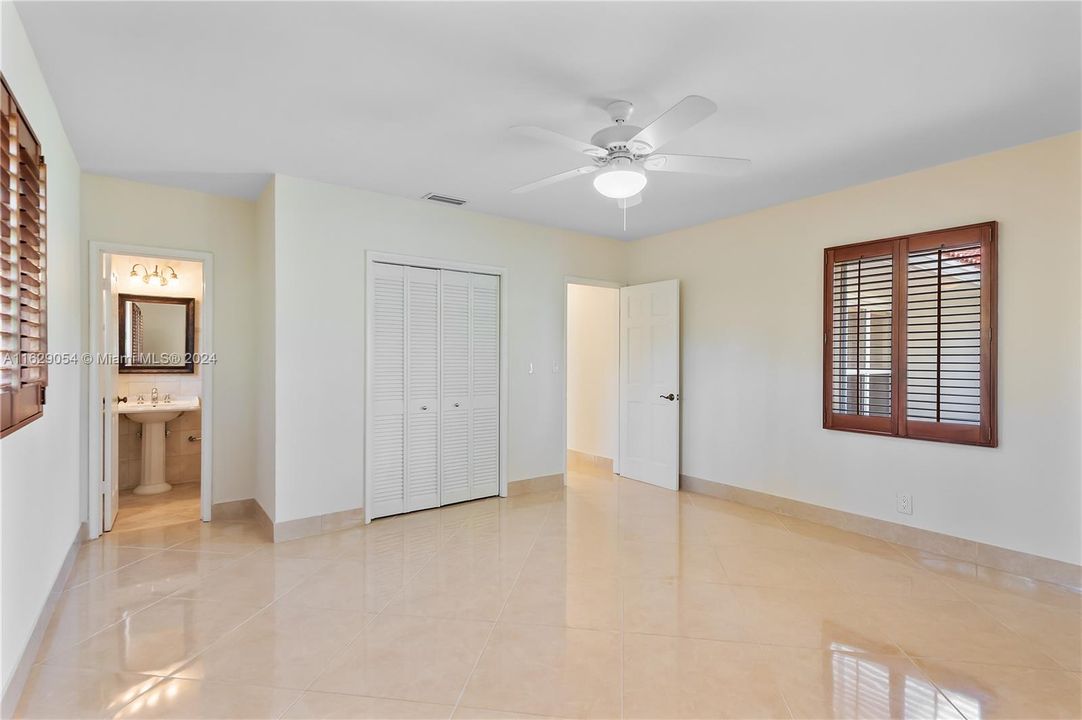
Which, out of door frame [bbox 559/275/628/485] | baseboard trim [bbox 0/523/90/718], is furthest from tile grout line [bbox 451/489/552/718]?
baseboard trim [bbox 0/523/90/718]

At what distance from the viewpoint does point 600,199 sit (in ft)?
14.1

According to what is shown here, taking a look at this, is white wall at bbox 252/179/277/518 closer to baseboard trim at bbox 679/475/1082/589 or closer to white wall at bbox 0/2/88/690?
white wall at bbox 0/2/88/690

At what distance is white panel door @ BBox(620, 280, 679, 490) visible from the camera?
207 inches

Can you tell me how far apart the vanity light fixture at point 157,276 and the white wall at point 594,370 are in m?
4.14

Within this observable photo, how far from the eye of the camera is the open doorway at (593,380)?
602cm

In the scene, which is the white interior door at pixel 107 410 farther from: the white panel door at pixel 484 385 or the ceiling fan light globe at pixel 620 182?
the ceiling fan light globe at pixel 620 182

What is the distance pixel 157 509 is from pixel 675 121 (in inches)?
193

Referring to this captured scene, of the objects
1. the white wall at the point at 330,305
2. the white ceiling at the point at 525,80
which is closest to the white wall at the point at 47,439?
the white ceiling at the point at 525,80

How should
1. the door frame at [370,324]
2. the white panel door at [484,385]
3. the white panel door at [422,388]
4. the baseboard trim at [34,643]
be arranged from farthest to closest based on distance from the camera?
the white panel door at [484,385], the white panel door at [422,388], the door frame at [370,324], the baseboard trim at [34,643]

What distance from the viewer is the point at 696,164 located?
9.21ft

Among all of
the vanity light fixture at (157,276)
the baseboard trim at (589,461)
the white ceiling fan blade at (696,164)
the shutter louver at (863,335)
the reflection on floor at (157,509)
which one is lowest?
the reflection on floor at (157,509)

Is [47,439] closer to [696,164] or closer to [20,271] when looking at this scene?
[20,271]

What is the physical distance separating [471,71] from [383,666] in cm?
258

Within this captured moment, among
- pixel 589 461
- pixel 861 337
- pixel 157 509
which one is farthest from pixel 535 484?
pixel 157 509
